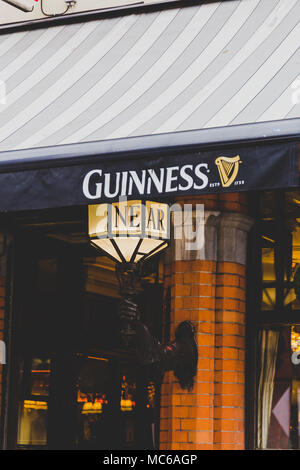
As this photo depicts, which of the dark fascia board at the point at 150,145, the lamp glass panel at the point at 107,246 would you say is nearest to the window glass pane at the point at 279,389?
the lamp glass panel at the point at 107,246

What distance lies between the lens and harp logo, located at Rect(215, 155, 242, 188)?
16.6ft

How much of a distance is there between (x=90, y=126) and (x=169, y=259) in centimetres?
113

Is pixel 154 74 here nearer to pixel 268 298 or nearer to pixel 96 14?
pixel 96 14

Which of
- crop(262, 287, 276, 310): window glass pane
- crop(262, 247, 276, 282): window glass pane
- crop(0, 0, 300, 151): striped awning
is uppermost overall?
crop(0, 0, 300, 151): striped awning

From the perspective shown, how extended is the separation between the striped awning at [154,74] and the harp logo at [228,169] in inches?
13.8

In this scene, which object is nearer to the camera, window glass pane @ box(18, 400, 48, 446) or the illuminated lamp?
the illuminated lamp

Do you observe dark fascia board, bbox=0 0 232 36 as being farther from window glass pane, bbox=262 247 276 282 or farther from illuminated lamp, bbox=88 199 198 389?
window glass pane, bbox=262 247 276 282

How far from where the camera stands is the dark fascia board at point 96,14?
6.44 m

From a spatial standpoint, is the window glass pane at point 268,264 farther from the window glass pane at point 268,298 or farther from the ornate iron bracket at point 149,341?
the ornate iron bracket at point 149,341

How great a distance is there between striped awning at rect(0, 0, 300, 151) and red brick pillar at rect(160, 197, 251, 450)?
0.83 m

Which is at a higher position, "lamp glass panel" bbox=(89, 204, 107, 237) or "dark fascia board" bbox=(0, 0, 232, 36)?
"dark fascia board" bbox=(0, 0, 232, 36)

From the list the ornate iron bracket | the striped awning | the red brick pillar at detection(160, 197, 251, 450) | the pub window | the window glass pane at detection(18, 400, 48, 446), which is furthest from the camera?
the window glass pane at detection(18, 400, 48, 446)

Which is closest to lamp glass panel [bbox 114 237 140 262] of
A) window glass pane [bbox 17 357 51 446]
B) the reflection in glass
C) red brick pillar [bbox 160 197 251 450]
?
red brick pillar [bbox 160 197 251 450]

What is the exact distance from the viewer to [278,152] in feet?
16.4
